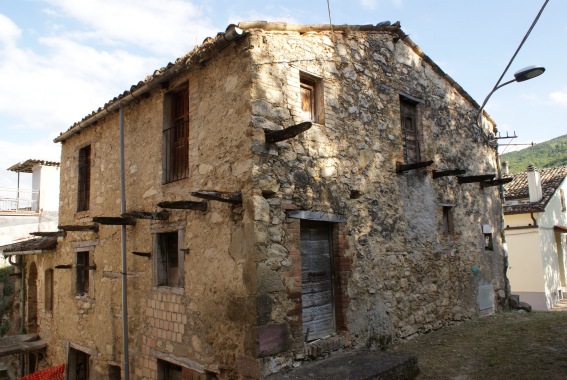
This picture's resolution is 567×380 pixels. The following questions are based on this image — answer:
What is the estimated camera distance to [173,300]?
6273mm

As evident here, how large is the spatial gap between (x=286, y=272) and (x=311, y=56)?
10.3 feet

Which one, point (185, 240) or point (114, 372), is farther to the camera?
point (114, 372)

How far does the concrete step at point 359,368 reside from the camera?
4.82 meters

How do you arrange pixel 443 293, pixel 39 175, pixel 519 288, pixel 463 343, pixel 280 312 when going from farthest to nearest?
pixel 39 175
pixel 519 288
pixel 443 293
pixel 463 343
pixel 280 312

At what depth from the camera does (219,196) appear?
499 cm

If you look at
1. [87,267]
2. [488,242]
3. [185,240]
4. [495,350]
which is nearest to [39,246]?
[87,267]

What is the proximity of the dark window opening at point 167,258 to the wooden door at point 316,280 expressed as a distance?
219cm

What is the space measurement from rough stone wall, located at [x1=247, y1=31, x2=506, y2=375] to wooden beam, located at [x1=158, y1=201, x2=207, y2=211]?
3.47 ft

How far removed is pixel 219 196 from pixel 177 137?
2.34 m

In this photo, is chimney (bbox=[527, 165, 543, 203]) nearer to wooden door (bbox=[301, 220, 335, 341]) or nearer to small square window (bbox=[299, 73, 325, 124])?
small square window (bbox=[299, 73, 325, 124])

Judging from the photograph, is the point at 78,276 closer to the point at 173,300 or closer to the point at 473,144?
the point at 173,300

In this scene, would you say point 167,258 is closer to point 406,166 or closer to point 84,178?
point 84,178

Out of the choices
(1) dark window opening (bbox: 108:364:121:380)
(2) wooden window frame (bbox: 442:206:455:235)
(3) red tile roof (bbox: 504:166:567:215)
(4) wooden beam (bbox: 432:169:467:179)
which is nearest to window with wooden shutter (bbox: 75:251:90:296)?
(1) dark window opening (bbox: 108:364:121:380)

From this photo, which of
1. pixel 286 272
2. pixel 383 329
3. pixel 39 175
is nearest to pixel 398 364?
pixel 383 329
